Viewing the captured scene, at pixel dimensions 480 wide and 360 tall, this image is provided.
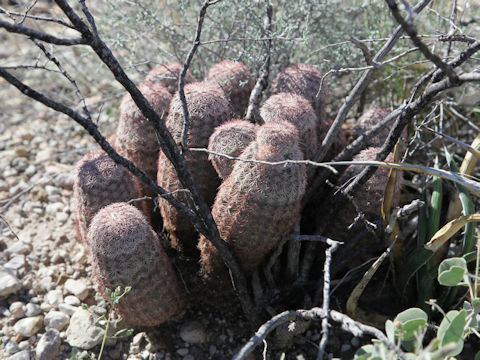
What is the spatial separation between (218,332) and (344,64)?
148cm

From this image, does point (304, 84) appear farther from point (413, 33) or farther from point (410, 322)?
point (410, 322)

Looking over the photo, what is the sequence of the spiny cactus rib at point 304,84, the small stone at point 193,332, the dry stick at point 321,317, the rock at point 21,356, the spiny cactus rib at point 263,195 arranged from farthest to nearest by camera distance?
the spiny cactus rib at point 304,84, the small stone at point 193,332, the rock at point 21,356, the spiny cactus rib at point 263,195, the dry stick at point 321,317

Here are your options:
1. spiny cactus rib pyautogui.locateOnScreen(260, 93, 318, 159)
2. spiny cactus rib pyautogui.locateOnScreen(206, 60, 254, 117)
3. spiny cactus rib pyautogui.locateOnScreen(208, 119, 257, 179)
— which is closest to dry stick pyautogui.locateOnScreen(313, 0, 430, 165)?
spiny cactus rib pyautogui.locateOnScreen(260, 93, 318, 159)

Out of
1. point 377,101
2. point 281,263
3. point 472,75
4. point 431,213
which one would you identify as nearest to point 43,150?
point 281,263

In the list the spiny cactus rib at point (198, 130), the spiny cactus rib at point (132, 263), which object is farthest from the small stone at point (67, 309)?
the spiny cactus rib at point (198, 130)

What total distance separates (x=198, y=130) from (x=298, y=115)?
38cm

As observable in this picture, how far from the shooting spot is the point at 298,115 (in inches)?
70.3

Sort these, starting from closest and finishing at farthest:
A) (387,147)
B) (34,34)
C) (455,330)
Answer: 1. (34,34)
2. (455,330)
3. (387,147)

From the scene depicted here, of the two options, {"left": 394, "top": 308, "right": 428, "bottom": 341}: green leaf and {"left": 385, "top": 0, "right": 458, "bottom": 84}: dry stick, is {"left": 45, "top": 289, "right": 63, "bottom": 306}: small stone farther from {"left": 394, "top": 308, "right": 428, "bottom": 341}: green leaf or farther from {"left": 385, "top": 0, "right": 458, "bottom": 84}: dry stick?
{"left": 385, "top": 0, "right": 458, "bottom": 84}: dry stick

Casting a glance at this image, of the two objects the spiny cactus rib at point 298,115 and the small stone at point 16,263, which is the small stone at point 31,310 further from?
the spiny cactus rib at point 298,115

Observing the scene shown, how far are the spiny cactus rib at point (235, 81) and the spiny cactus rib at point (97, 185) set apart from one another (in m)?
0.55

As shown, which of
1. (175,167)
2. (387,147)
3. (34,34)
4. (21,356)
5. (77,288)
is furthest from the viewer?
(77,288)

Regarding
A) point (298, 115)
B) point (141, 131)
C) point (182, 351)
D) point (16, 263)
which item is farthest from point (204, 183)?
point (16, 263)

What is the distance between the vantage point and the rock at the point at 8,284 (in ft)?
6.75
